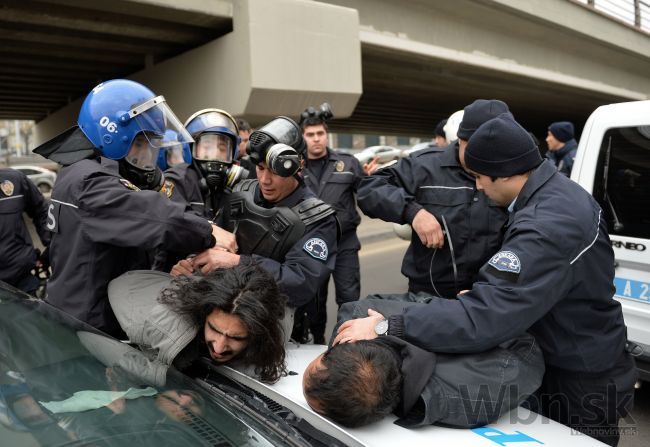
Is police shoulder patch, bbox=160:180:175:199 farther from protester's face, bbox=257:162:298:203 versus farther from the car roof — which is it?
the car roof

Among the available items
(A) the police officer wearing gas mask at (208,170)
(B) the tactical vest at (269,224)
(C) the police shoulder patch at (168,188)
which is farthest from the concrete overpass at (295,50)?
(B) the tactical vest at (269,224)

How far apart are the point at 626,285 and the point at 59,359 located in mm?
3111

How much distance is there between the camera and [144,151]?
2.38m

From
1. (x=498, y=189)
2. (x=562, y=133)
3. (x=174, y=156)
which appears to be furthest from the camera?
(x=562, y=133)

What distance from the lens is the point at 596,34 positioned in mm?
13516

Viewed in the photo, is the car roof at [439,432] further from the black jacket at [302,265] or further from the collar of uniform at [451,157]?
the collar of uniform at [451,157]

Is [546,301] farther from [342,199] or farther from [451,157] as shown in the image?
[342,199]

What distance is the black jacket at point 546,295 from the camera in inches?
65.4

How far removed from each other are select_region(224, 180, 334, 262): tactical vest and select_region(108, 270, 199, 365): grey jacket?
0.47m

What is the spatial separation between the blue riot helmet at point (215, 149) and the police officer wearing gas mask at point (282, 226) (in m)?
0.49

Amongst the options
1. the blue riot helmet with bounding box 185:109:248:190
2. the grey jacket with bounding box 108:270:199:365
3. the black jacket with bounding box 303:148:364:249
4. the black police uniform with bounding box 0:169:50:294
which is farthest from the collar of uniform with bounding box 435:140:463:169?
the black police uniform with bounding box 0:169:50:294

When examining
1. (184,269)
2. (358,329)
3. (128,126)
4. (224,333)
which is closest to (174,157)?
(128,126)

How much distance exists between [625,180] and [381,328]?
2.32m

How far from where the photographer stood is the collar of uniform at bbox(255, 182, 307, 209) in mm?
2605
